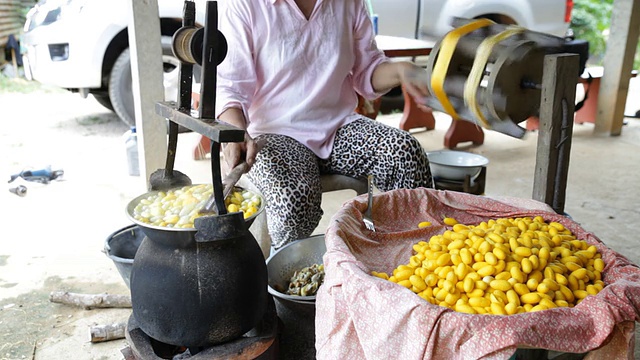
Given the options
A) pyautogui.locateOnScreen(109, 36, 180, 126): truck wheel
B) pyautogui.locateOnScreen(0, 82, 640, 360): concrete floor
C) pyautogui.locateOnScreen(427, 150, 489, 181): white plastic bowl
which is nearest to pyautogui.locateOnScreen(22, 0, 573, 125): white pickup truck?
pyautogui.locateOnScreen(109, 36, 180, 126): truck wheel

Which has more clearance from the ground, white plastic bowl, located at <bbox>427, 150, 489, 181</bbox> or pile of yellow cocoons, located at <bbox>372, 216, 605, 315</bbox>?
pile of yellow cocoons, located at <bbox>372, 216, 605, 315</bbox>

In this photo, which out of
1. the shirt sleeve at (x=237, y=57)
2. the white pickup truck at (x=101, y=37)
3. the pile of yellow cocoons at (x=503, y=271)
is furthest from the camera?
the white pickup truck at (x=101, y=37)

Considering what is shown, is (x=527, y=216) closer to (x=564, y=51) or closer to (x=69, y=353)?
(x=564, y=51)

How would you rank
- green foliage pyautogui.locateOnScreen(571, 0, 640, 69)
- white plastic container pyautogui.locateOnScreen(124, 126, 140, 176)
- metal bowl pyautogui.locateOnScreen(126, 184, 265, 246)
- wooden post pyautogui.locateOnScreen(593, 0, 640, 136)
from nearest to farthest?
metal bowl pyautogui.locateOnScreen(126, 184, 265, 246), white plastic container pyautogui.locateOnScreen(124, 126, 140, 176), wooden post pyautogui.locateOnScreen(593, 0, 640, 136), green foliage pyautogui.locateOnScreen(571, 0, 640, 69)

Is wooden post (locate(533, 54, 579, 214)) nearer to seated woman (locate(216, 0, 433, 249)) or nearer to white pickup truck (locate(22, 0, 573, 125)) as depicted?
seated woman (locate(216, 0, 433, 249))

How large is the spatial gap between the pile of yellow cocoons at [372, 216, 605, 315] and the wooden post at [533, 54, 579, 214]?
0.37 m

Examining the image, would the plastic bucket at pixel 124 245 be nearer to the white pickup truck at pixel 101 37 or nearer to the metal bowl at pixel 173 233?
the metal bowl at pixel 173 233

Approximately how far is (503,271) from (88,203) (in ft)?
10.4

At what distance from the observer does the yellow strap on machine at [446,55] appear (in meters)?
1.85

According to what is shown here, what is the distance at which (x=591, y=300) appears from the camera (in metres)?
1.32

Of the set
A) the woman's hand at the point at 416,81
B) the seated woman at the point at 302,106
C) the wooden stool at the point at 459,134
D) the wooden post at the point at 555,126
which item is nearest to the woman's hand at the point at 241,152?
the seated woman at the point at 302,106

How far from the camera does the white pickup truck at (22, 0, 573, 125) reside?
5.12 metres

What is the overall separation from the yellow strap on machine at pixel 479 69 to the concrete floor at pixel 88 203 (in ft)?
1.42

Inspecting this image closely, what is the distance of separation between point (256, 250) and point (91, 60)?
4.06 meters
